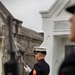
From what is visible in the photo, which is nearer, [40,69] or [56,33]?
[40,69]

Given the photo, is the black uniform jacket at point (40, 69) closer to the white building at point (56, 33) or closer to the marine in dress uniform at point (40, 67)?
the marine in dress uniform at point (40, 67)

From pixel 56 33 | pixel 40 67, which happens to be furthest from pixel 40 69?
pixel 56 33

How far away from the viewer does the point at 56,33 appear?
991cm

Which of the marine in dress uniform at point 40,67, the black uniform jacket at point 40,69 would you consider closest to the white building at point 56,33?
the marine in dress uniform at point 40,67

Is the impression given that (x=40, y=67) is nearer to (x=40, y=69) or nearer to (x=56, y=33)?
(x=40, y=69)

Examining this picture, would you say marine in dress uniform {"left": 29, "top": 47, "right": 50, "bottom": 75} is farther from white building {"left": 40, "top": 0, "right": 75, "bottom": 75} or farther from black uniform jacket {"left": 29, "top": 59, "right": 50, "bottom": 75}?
white building {"left": 40, "top": 0, "right": 75, "bottom": 75}

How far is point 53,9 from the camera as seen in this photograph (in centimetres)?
1017

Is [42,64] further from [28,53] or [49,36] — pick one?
[28,53]

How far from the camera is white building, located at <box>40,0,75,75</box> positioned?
32.4ft

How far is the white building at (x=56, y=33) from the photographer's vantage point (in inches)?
389

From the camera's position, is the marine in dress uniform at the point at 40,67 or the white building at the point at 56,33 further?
the white building at the point at 56,33

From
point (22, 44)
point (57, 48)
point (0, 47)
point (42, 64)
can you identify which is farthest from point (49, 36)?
point (22, 44)

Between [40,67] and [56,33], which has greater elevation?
[56,33]

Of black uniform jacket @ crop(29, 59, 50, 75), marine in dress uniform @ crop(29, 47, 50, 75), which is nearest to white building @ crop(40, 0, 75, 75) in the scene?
marine in dress uniform @ crop(29, 47, 50, 75)
